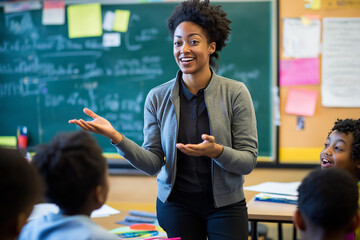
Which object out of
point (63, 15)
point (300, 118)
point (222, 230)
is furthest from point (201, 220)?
point (63, 15)

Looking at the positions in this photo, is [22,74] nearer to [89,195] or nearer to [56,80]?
[56,80]

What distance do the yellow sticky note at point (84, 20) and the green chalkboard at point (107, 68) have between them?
0.06m

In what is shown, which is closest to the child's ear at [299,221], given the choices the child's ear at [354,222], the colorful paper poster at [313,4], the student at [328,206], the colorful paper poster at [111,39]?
the student at [328,206]

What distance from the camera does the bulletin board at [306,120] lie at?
3354 millimetres

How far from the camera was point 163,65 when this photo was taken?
3562mm

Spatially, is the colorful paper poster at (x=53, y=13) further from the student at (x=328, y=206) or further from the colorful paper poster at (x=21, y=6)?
the student at (x=328, y=206)

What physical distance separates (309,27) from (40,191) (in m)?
2.88

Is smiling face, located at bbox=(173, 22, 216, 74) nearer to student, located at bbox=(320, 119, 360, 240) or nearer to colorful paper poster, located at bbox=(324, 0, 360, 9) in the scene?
student, located at bbox=(320, 119, 360, 240)

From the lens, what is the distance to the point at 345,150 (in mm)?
1912

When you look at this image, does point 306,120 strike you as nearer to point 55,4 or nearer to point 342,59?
point 342,59

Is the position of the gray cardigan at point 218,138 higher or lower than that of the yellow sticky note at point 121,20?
lower

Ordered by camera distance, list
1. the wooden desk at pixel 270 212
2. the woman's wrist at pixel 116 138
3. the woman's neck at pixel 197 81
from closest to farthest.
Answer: the woman's wrist at pixel 116 138 → the woman's neck at pixel 197 81 → the wooden desk at pixel 270 212

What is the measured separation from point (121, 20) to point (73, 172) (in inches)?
105

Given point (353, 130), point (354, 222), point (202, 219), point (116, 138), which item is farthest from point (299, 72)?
point (354, 222)
